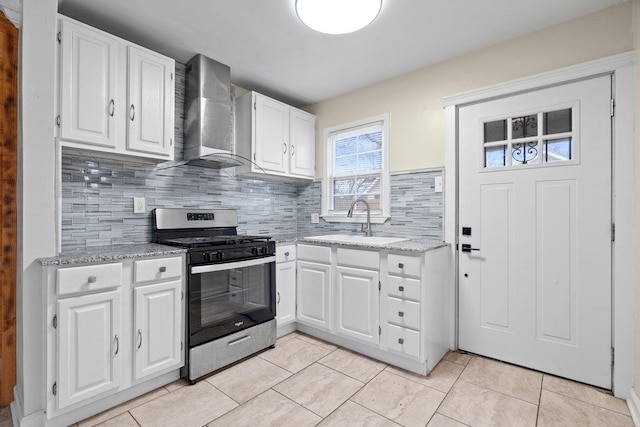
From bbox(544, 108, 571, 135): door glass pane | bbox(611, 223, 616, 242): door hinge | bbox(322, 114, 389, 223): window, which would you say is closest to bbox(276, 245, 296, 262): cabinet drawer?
bbox(322, 114, 389, 223): window

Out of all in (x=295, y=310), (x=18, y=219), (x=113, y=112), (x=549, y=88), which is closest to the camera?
(x=18, y=219)

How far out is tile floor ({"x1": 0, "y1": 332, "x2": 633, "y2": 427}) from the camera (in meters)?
1.65

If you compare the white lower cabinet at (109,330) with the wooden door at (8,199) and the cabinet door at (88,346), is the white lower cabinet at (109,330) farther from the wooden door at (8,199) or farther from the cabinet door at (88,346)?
the wooden door at (8,199)

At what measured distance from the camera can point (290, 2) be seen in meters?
1.88

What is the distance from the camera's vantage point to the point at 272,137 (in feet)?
10.00

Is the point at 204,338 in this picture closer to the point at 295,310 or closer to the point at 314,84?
the point at 295,310

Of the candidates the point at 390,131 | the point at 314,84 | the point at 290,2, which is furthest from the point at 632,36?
the point at 314,84

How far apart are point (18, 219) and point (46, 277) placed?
0.49 m

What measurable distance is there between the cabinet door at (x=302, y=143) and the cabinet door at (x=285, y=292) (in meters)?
1.06

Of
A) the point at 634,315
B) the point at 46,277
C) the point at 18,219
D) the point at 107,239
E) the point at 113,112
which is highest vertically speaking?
the point at 113,112

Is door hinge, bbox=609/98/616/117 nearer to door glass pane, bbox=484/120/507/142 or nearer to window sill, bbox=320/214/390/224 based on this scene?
door glass pane, bbox=484/120/507/142

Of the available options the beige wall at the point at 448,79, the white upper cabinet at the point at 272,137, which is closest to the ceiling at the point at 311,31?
the beige wall at the point at 448,79

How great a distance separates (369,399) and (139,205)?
2146 millimetres

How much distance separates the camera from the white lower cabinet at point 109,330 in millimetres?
1540
